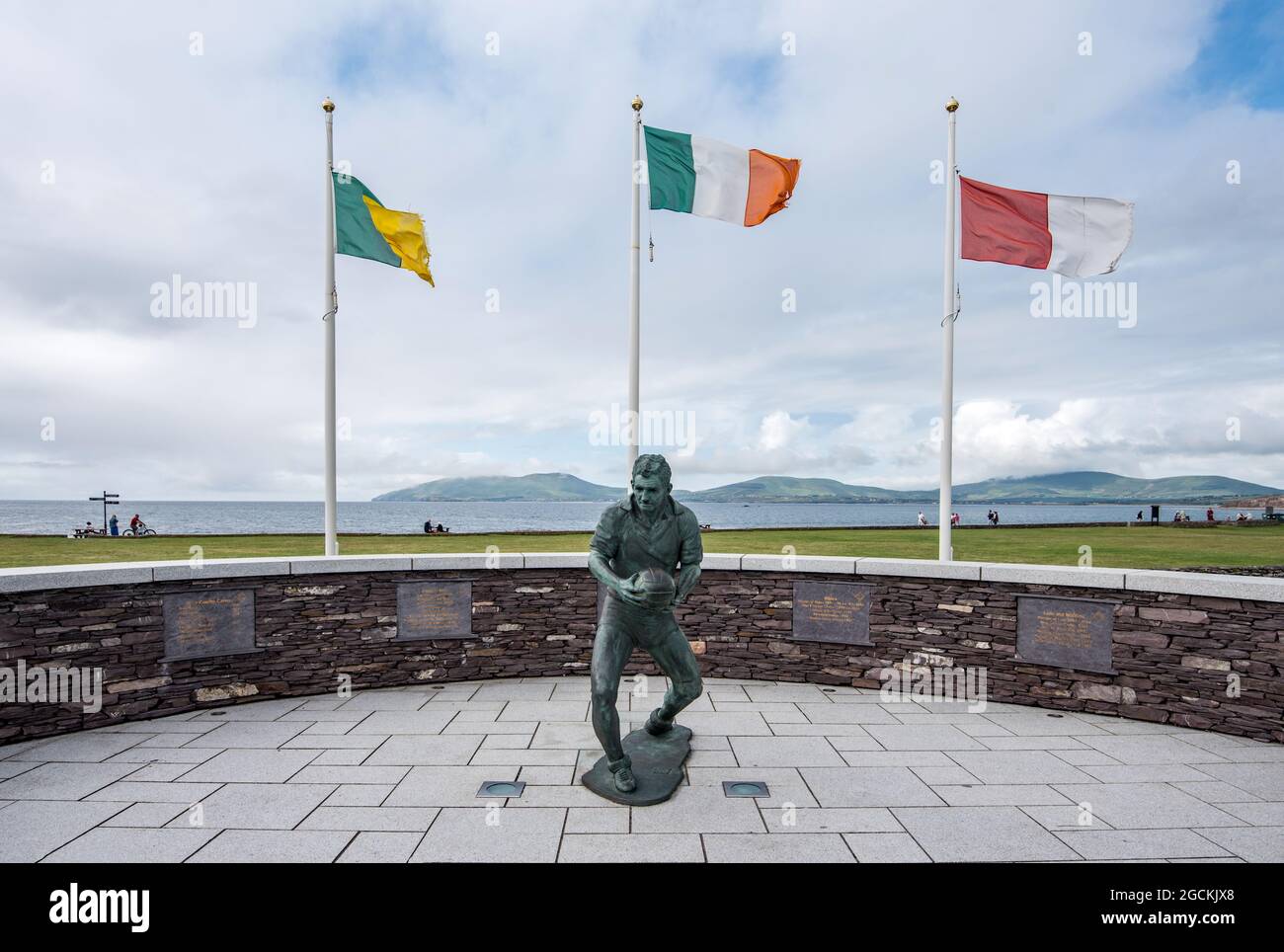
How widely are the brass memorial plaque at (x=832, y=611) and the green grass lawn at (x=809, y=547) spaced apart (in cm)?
179

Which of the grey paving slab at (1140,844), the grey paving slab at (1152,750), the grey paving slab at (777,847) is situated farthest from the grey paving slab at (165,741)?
the grey paving slab at (1152,750)

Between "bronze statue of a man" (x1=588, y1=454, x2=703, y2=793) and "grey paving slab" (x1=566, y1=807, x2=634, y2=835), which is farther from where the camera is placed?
"bronze statue of a man" (x1=588, y1=454, x2=703, y2=793)

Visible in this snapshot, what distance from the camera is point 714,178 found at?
789 cm

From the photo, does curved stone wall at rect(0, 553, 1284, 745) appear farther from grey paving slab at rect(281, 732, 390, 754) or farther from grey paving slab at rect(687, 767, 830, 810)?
grey paving slab at rect(687, 767, 830, 810)

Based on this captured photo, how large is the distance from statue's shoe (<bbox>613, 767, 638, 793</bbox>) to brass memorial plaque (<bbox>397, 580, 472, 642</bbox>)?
374 cm

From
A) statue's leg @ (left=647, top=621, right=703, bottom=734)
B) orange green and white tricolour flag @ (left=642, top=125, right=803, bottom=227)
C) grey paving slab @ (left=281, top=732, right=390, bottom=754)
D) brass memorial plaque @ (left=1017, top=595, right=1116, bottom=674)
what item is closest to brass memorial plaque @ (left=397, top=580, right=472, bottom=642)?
grey paving slab @ (left=281, top=732, right=390, bottom=754)

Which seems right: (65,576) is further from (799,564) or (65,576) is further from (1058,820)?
(1058,820)

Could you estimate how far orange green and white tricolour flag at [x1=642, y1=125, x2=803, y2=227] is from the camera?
25.6 ft

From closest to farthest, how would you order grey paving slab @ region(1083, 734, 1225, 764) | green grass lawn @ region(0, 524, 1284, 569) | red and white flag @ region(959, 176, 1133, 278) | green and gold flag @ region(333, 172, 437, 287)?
1. grey paving slab @ region(1083, 734, 1225, 764)
2. red and white flag @ region(959, 176, 1133, 278)
3. green and gold flag @ region(333, 172, 437, 287)
4. green grass lawn @ region(0, 524, 1284, 569)

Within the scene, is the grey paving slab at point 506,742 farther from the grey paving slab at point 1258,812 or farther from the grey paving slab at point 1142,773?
the grey paving slab at point 1258,812

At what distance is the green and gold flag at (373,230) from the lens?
803 centimetres

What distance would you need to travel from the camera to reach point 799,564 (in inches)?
314

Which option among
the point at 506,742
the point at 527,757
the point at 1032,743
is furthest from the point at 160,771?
the point at 1032,743

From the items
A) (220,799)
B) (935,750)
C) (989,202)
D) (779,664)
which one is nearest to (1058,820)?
(935,750)
